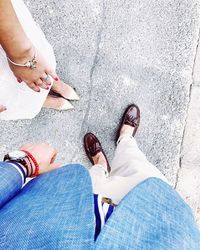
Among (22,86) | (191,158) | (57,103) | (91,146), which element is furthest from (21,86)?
(191,158)

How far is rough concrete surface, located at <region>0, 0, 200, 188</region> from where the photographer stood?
218 cm

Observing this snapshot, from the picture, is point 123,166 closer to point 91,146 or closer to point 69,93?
point 91,146

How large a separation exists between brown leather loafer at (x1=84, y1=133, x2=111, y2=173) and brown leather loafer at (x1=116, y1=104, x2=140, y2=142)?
0.14 metres

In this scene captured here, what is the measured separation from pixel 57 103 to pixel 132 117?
0.42 metres

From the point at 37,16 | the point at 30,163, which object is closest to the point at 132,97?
the point at 37,16

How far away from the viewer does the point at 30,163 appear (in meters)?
1.45

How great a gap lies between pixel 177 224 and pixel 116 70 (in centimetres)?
116

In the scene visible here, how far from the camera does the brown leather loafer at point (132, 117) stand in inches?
84.0

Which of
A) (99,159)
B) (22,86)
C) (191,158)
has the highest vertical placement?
(22,86)

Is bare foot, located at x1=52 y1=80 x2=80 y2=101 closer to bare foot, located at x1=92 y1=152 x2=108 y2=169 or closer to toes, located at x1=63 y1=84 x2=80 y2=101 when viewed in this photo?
Result: toes, located at x1=63 y1=84 x2=80 y2=101

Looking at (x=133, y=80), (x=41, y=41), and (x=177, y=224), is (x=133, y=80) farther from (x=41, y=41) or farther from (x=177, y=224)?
(x=177, y=224)

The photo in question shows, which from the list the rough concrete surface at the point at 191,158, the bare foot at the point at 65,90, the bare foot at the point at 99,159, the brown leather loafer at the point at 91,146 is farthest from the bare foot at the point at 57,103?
the rough concrete surface at the point at 191,158

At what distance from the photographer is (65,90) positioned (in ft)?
6.86

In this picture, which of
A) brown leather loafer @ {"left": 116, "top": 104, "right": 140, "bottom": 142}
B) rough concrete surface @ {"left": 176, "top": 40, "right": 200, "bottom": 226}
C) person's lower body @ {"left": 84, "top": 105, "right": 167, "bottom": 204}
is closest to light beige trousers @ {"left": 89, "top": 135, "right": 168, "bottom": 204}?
person's lower body @ {"left": 84, "top": 105, "right": 167, "bottom": 204}
